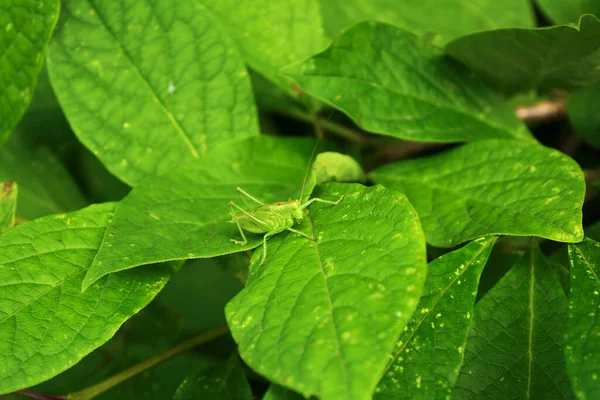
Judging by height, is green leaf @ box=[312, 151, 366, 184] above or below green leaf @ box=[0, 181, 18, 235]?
below

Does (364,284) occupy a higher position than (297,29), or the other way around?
(297,29)

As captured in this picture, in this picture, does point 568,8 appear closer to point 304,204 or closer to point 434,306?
point 304,204

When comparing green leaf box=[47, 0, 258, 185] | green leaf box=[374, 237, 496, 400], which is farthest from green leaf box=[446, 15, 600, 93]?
green leaf box=[47, 0, 258, 185]

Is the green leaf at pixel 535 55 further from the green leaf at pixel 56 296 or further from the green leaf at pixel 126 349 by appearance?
the green leaf at pixel 126 349

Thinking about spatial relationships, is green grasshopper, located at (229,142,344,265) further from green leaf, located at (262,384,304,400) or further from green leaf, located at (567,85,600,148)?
green leaf, located at (567,85,600,148)

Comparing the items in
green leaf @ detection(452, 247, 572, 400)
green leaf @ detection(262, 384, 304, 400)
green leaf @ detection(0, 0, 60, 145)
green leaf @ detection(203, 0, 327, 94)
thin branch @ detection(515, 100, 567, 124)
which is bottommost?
thin branch @ detection(515, 100, 567, 124)

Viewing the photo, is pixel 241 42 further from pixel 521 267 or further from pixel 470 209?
pixel 521 267

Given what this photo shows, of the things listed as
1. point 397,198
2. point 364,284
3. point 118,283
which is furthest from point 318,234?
point 118,283
